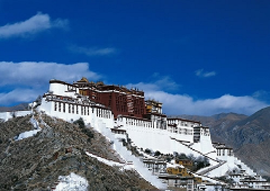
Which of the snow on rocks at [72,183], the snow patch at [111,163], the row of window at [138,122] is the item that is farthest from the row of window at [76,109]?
the snow on rocks at [72,183]

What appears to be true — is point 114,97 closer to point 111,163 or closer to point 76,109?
point 76,109

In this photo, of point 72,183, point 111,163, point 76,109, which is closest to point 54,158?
point 72,183

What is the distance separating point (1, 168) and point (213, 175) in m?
42.0

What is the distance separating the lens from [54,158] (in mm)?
62344

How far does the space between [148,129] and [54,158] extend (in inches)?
1260

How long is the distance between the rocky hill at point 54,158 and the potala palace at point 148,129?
3118 millimetres

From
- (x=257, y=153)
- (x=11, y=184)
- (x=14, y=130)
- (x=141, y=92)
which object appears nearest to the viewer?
(x=11, y=184)

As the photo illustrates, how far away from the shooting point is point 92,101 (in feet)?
285

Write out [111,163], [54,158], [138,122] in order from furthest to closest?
1. [138,122]
2. [111,163]
3. [54,158]

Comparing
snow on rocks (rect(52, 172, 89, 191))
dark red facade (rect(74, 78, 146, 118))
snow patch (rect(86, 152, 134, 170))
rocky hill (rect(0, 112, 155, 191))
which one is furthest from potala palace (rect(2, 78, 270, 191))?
snow on rocks (rect(52, 172, 89, 191))

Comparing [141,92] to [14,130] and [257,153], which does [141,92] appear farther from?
[257,153]

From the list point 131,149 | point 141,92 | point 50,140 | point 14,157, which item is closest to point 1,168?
point 14,157

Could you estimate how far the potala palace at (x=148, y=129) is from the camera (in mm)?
77750

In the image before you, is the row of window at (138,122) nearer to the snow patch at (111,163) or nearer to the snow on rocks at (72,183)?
the snow patch at (111,163)
